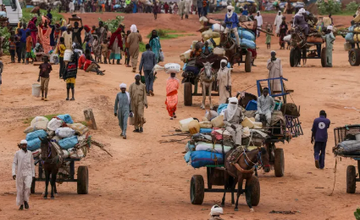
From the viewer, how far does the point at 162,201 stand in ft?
54.3

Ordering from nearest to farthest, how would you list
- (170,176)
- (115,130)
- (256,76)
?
(170,176), (115,130), (256,76)

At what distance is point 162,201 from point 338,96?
15.6m

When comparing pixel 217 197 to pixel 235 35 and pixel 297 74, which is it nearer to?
pixel 235 35

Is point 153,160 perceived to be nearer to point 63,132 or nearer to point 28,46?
point 63,132

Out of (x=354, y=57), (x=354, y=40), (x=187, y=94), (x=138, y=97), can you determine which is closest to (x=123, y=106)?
(x=138, y=97)

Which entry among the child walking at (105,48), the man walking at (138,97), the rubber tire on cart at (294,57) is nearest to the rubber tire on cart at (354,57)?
the rubber tire on cart at (294,57)

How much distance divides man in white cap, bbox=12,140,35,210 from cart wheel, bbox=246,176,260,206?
3.88 m

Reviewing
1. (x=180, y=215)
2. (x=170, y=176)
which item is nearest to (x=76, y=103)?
(x=170, y=176)

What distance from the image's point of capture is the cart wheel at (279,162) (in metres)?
18.9

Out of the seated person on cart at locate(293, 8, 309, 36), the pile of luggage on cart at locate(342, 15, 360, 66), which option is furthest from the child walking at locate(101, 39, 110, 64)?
the pile of luggage on cart at locate(342, 15, 360, 66)

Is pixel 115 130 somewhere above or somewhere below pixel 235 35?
below

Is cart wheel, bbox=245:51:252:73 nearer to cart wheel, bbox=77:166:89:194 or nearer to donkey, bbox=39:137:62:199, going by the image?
cart wheel, bbox=77:166:89:194

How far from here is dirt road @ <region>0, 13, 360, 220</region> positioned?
15.5 metres

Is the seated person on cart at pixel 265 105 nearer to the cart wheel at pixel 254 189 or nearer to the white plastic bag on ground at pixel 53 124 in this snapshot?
the cart wheel at pixel 254 189
